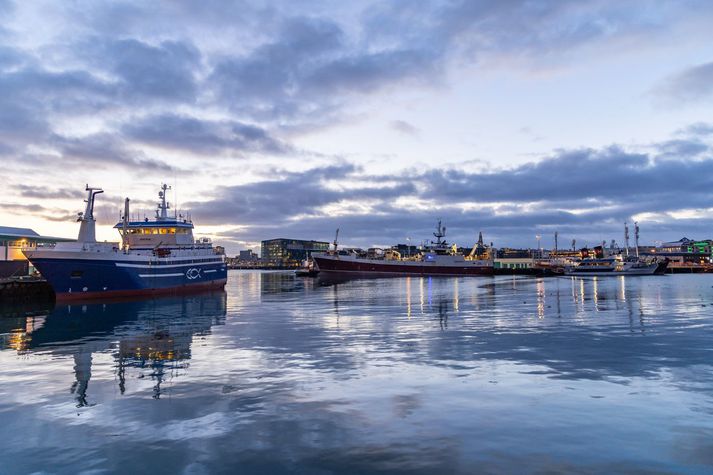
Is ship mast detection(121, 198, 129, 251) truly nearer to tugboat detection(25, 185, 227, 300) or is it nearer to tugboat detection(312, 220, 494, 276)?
tugboat detection(25, 185, 227, 300)

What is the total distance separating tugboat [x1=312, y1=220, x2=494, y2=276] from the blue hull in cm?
7777

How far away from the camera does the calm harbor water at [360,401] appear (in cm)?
1034

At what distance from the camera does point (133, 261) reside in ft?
191

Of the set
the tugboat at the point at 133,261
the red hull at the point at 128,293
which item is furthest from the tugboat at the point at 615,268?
the red hull at the point at 128,293

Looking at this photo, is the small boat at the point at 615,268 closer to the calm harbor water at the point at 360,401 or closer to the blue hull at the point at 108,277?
the blue hull at the point at 108,277

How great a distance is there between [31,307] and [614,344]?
52.2 m

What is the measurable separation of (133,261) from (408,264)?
104336mm

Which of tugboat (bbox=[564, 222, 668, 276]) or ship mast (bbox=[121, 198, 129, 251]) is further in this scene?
tugboat (bbox=[564, 222, 668, 276])

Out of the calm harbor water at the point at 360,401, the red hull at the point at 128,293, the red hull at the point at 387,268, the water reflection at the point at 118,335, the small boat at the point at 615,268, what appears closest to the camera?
the calm harbor water at the point at 360,401

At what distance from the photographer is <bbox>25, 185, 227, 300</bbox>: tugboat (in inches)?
2078

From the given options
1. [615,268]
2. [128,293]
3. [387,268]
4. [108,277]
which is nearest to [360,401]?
[108,277]

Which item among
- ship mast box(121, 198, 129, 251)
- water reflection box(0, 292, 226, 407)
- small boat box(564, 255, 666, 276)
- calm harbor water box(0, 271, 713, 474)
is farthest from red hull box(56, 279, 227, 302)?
small boat box(564, 255, 666, 276)

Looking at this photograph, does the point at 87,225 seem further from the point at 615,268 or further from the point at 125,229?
the point at 615,268

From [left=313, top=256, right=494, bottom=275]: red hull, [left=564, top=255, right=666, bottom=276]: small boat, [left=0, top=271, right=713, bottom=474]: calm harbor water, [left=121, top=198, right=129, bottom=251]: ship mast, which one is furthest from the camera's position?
[left=564, top=255, right=666, bottom=276]: small boat
